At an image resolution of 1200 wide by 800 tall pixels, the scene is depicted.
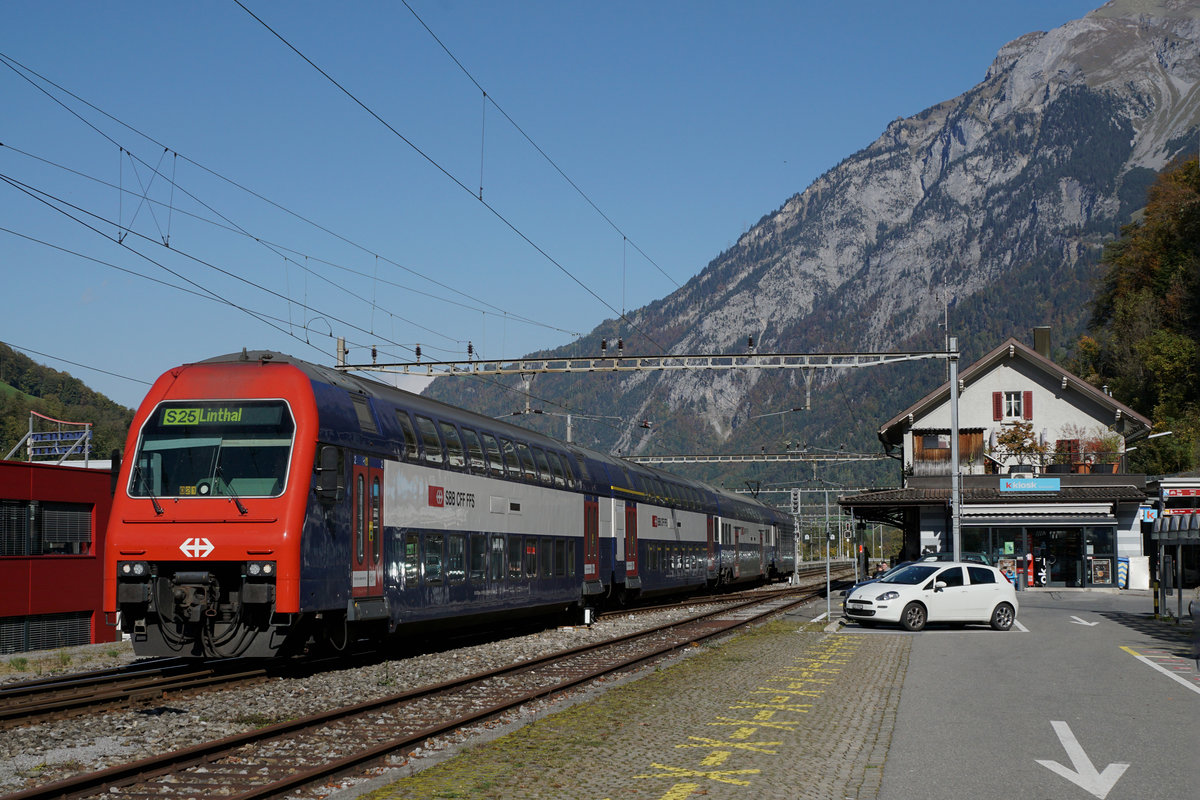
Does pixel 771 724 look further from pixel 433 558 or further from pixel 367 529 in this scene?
pixel 433 558

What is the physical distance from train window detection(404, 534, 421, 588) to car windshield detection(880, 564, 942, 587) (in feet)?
40.6

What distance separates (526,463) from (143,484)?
9562 mm

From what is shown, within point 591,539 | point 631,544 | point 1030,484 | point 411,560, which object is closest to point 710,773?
point 411,560

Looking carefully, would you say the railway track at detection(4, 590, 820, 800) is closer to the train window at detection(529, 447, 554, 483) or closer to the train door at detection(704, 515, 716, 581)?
the train window at detection(529, 447, 554, 483)

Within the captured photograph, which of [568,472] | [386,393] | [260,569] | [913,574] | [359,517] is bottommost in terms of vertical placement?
[913,574]

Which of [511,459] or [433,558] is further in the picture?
[511,459]

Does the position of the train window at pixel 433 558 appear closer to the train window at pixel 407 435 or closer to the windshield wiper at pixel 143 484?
the train window at pixel 407 435

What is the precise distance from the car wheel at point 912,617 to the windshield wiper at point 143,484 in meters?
16.4

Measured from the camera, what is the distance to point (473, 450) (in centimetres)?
2134

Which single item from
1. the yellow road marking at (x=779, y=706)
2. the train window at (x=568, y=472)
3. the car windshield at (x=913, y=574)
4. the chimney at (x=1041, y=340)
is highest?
the chimney at (x=1041, y=340)

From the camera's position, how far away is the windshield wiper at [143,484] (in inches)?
603

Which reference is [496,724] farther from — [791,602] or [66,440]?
[66,440]

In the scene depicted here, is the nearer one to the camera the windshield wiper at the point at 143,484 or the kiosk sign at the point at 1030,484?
the windshield wiper at the point at 143,484


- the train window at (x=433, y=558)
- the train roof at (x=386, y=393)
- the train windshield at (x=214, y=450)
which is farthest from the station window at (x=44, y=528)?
the train windshield at (x=214, y=450)
